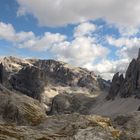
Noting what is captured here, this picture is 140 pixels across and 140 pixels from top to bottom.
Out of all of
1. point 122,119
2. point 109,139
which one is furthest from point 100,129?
point 122,119

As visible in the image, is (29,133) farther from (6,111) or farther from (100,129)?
(6,111)

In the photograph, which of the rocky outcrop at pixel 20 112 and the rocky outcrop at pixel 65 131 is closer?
the rocky outcrop at pixel 65 131

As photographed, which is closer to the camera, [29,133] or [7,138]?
[7,138]

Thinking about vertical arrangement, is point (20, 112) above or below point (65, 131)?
above

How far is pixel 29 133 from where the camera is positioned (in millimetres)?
14914

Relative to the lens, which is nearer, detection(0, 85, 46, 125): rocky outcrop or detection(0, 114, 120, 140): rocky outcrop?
detection(0, 114, 120, 140): rocky outcrop

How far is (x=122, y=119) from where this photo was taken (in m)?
33.4

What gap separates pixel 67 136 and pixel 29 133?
1.58 meters

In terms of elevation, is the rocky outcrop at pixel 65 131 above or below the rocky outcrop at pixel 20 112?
below

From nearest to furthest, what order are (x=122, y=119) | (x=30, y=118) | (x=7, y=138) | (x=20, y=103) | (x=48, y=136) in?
(x=7, y=138)
(x=48, y=136)
(x=30, y=118)
(x=20, y=103)
(x=122, y=119)

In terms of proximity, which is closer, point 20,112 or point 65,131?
point 65,131

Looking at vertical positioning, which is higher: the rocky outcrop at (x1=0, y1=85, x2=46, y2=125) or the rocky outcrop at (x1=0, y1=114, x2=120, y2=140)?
the rocky outcrop at (x1=0, y1=85, x2=46, y2=125)

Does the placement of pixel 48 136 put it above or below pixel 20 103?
below

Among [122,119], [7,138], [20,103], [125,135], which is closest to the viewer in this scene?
[7,138]
